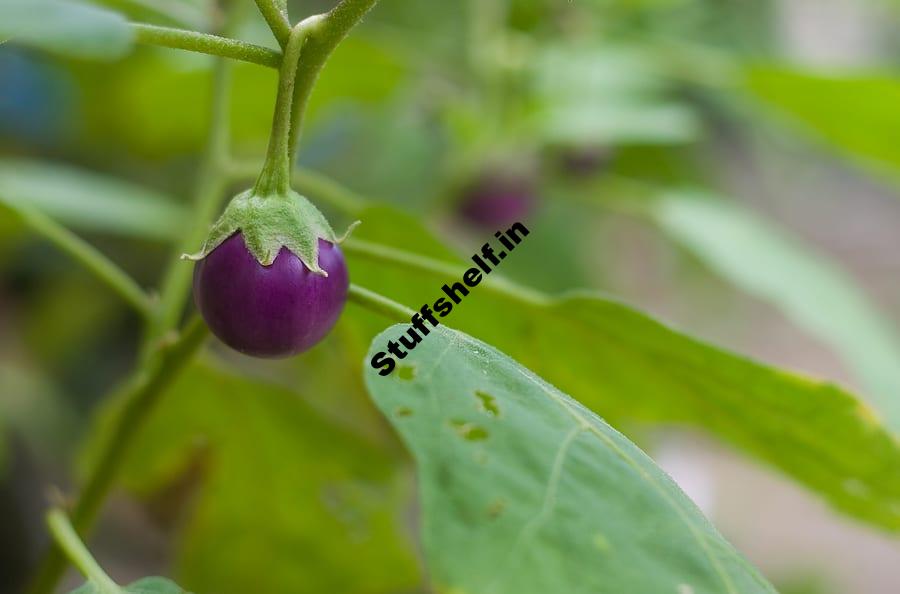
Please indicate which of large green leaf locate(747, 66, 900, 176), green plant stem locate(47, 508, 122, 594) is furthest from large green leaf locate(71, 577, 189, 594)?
large green leaf locate(747, 66, 900, 176)

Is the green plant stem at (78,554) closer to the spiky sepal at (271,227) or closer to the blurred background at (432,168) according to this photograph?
the spiky sepal at (271,227)

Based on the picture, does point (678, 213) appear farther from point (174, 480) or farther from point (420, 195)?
point (174, 480)

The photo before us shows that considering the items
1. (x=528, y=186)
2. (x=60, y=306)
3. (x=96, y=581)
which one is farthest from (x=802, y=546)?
(x=96, y=581)

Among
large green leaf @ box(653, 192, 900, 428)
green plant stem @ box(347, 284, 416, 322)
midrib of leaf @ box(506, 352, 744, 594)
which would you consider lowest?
large green leaf @ box(653, 192, 900, 428)

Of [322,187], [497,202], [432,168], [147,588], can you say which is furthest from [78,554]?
[432,168]

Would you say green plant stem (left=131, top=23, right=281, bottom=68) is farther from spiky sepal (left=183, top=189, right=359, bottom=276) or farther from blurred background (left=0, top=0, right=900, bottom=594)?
blurred background (left=0, top=0, right=900, bottom=594)
